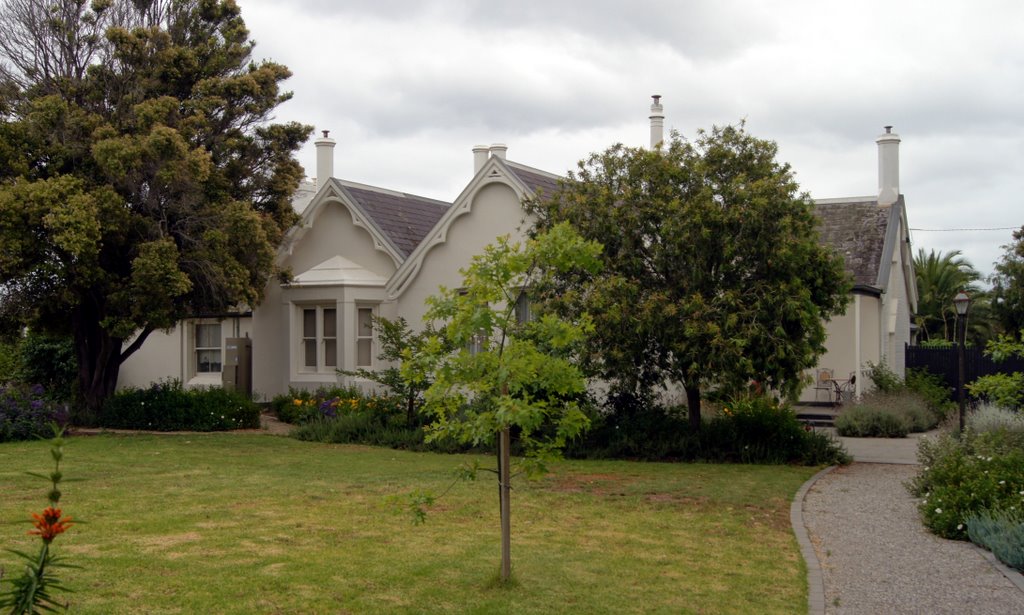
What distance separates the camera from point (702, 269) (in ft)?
50.9

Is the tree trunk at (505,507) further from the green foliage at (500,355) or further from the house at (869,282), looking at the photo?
the house at (869,282)

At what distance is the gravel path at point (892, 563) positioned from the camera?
7590 mm

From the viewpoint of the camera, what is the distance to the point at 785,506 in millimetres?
11992

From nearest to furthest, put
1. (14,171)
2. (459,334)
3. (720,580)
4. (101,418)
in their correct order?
(459,334) → (720,580) → (14,171) → (101,418)

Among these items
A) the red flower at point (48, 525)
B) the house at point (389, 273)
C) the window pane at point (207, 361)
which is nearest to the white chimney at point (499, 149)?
the house at point (389, 273)

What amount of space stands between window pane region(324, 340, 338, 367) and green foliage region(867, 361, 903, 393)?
514 inches

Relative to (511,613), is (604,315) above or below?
above

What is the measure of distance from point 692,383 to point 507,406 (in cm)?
938

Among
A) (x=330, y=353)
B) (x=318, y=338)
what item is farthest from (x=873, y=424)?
(x=318, y=338)

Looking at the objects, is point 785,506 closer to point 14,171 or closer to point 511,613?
point 511,613

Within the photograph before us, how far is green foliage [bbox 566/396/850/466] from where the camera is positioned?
16.2 meters

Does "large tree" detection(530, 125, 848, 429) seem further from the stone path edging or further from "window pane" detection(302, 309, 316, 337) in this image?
"window pane" detection(302, 309, 316, 337)

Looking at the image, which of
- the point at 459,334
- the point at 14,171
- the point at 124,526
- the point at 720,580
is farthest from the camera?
the point at 14,171

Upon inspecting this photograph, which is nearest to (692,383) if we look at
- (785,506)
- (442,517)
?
(785,506)
